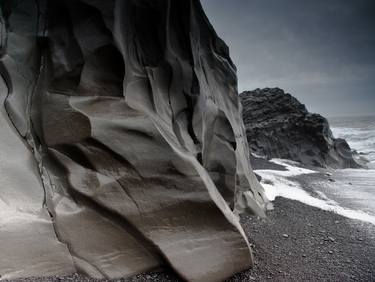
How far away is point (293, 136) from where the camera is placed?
→ 20406mm

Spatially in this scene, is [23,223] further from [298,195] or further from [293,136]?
[293,136]

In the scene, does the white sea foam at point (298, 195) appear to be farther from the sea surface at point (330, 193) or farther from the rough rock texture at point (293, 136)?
the rough rock texture at point (293, 136)

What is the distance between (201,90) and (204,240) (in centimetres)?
303

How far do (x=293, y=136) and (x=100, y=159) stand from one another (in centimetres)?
1875

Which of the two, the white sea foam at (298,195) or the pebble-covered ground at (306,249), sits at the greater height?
the pebble-covered ground at (306,249)

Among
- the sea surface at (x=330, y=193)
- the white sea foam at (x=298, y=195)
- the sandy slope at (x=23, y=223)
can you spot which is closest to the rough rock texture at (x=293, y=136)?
the sea surface at (x=330, y=193)

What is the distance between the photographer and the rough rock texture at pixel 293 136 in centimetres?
1923

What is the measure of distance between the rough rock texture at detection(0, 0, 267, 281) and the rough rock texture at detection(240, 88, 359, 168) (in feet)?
52.0

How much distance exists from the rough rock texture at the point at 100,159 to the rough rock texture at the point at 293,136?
15.8m

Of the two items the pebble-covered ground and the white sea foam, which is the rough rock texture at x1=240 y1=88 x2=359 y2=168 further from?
the pebble-covered ground

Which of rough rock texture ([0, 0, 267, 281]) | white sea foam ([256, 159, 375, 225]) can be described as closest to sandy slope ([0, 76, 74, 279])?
rough rock texture ([0, 0, 267, 281])

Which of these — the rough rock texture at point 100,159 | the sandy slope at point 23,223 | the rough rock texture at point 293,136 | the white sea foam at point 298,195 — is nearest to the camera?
the sandy slope at point 23,223

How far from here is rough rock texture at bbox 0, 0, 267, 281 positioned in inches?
137

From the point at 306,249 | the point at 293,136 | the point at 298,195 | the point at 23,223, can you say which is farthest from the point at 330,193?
the point at 293,136
